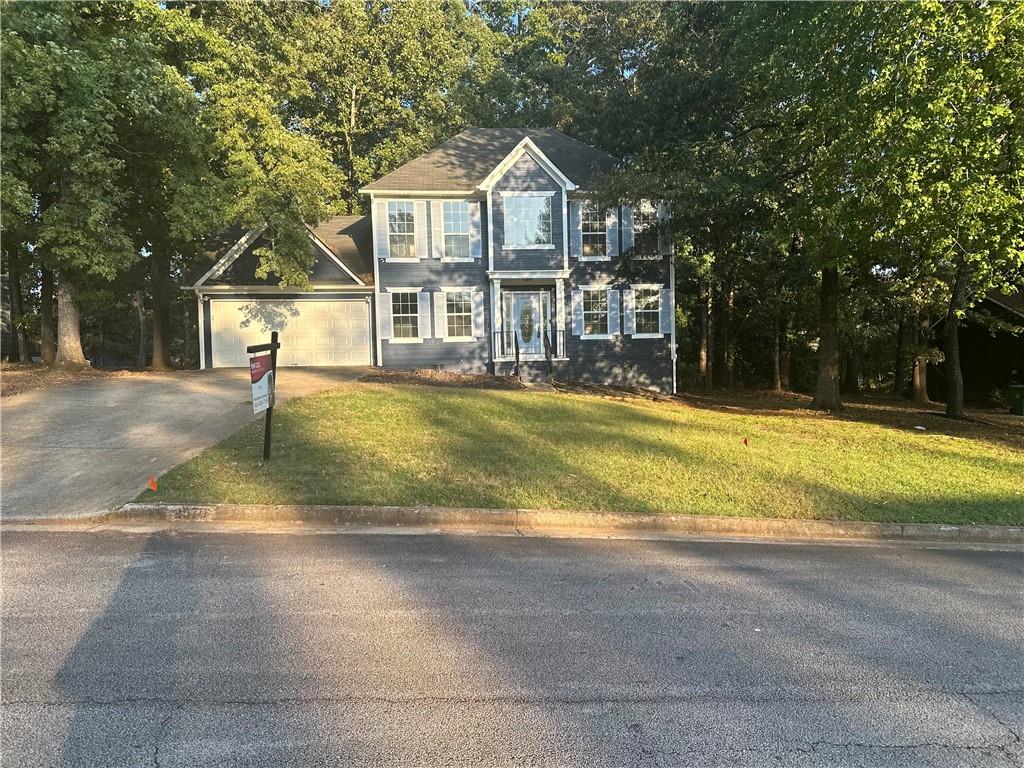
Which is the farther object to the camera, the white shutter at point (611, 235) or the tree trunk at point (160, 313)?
the tree trunk at point (160, 313)

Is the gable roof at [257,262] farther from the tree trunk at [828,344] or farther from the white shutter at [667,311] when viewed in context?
the tree trunk at [828,344]

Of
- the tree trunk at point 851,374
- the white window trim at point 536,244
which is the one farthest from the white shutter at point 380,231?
the tree trunk at point 851,374

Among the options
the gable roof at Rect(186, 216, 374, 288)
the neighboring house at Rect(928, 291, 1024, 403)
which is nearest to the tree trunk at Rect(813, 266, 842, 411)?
the neighboring house at Rect(928, 291, 1024, 403)

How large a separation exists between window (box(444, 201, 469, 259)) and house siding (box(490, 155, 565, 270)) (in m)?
→ 0.94

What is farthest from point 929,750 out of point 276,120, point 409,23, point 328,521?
point 409,23

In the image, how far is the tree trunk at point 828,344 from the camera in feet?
55.7

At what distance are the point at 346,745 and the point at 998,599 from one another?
16.3ft

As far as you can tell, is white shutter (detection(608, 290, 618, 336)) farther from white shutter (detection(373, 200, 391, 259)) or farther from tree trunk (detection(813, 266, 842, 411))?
white shutter (detection(373, 200, 391, 259))

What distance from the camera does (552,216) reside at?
20391mm

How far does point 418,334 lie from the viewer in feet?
67.2

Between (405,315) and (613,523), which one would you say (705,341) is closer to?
(405,315)

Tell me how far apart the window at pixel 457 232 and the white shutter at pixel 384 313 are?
234 cm

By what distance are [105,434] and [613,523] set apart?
7.81 metres

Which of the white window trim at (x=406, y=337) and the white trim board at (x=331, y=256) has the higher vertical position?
the white trim board at (x=331, y=256)
